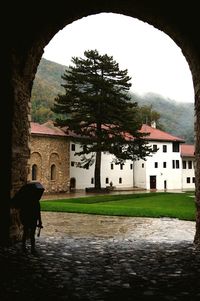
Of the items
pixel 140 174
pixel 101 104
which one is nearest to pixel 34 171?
pixel 101 104

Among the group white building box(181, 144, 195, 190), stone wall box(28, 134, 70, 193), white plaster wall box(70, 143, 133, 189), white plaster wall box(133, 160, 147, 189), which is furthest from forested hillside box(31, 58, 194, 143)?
stone wall box(28, 134, 70, 193)

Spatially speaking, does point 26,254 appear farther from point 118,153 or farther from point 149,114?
point 149,114

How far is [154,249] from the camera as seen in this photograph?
28.6 ft

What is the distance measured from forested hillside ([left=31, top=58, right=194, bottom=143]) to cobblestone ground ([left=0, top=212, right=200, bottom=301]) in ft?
225

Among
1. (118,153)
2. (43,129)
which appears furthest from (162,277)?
(43,129)

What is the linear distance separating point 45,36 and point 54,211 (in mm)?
13638

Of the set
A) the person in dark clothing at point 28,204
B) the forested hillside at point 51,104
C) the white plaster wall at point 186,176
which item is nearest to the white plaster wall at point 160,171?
the white plaster wall at point 186,176

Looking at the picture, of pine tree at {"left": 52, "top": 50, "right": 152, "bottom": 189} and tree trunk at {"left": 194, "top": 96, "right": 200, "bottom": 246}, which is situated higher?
pine tree at {"left": 52, "top": 50, "right": 152, "bottom": 189}

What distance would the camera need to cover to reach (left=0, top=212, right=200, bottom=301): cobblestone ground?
476 centimetres

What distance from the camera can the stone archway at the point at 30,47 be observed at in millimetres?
8133

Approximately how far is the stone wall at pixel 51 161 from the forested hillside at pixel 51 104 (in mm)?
27076

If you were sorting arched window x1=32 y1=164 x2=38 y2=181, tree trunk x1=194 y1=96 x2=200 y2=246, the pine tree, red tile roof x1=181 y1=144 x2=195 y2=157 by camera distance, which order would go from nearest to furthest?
tree trunk x1=194 y1=96 x2=200 y2=246, the pine tree, arched window x1=32 y1=164 x2=38 y2=181, red tile roof x1=181 y1=144 x2=195 y2=157

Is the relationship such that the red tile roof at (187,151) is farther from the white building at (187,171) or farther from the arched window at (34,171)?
the arched window at (34,171)

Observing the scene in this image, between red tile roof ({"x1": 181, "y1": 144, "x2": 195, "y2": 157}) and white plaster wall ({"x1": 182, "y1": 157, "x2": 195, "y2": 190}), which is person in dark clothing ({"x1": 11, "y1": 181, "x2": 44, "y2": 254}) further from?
red tile roof ({"x1": 181, "y1": 144, "x2": 195, "y2": 157})
